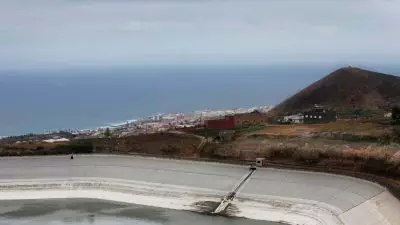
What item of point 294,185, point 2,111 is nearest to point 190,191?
point 294,185

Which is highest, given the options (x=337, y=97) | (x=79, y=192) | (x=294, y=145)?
(x=337, y=97)

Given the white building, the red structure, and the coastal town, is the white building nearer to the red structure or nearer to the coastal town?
the coastal town

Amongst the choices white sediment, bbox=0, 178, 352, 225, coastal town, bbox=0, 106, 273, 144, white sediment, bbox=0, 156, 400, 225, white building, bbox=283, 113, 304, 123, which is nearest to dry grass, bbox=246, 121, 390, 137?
white building, bbox=283, 113, 304, 123

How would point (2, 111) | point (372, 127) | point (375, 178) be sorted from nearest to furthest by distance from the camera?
point (375, 178), point (372, 127), point (2, 111)

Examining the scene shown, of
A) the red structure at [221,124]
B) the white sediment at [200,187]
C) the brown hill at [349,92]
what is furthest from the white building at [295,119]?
the white sediment at [200,187]

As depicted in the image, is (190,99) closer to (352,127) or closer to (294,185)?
(352,127)

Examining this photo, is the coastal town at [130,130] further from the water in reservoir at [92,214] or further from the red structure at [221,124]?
the water in reservoir at [92,214]
